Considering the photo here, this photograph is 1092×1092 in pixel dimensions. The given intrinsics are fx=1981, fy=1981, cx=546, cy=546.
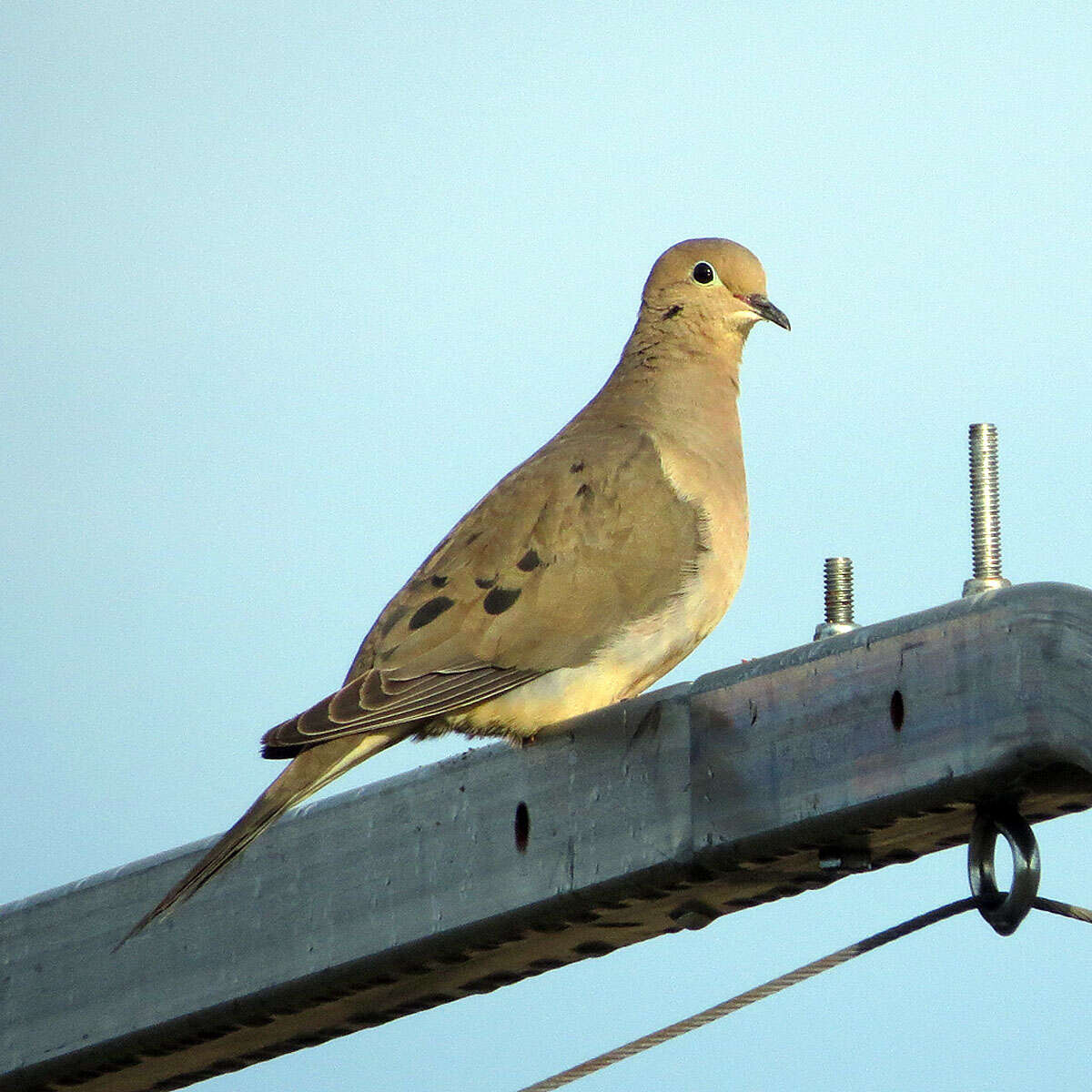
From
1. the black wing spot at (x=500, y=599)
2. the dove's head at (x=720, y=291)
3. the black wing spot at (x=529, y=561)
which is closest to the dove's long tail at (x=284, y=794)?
the black wing spot at (x=500, y=599)

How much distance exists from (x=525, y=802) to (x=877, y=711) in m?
0.60

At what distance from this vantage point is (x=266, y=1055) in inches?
119

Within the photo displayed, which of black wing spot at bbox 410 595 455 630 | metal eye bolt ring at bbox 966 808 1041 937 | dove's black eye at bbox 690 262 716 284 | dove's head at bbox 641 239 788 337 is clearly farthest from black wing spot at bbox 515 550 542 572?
metal eye bolt ring at bbox 966 808 1041 937

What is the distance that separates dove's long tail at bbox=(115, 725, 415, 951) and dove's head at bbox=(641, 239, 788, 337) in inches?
69.2

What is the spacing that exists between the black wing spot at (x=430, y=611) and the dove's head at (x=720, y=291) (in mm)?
1410

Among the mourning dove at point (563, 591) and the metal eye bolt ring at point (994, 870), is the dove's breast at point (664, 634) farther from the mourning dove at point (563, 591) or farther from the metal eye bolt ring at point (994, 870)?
the metal eye bolt ring at point (994, 870)

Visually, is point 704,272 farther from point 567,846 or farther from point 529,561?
point 567,846

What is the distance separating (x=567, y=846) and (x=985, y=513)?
710mm

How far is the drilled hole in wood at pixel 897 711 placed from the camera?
7.22 feet

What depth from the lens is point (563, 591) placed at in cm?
412

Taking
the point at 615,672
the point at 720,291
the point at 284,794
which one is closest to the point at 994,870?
the point at 284,794

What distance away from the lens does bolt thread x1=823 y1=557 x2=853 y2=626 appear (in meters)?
2.64

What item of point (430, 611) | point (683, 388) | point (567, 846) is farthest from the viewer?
point (683, 388)

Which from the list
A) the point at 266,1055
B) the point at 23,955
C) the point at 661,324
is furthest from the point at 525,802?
the point at 661,324
